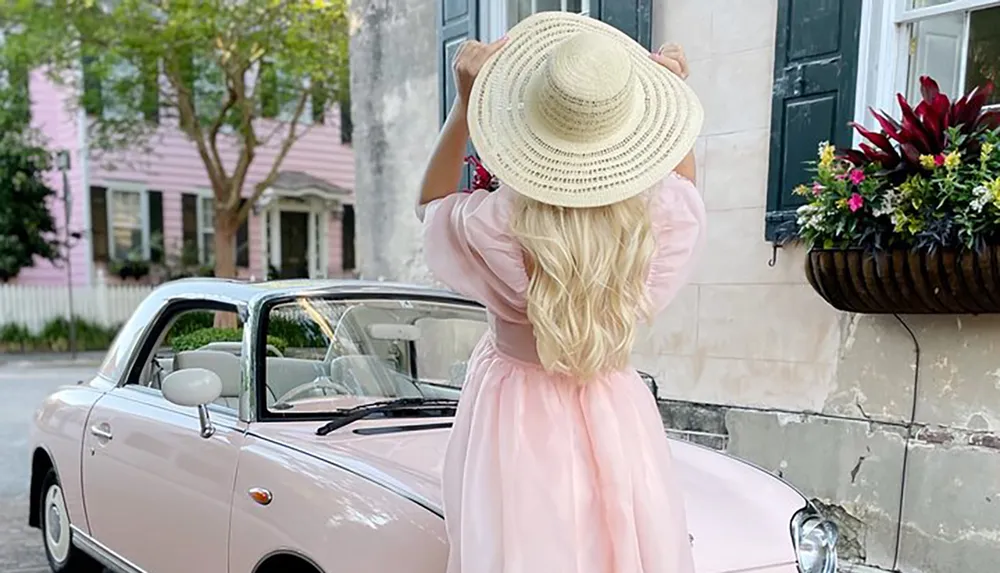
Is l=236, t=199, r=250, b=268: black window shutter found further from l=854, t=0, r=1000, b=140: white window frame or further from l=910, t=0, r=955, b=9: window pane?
l=910, t=0, r=955, b=9: window pane

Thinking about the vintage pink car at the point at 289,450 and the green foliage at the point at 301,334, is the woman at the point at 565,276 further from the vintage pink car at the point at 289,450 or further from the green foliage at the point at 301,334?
the green foliage at the point at 301,334

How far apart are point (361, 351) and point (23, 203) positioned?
14.3m

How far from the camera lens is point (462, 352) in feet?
10.9

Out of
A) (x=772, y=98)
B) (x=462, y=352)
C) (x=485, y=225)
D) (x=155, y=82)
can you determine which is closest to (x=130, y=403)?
(x=462, y=352)

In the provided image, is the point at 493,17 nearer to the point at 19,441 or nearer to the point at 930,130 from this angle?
the point at 930,130

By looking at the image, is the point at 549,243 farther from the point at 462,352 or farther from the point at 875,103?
the point at 875,103

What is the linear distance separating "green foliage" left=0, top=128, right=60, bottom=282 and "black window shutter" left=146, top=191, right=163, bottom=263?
72.9 inches

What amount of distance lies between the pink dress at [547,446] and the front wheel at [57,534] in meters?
2.86

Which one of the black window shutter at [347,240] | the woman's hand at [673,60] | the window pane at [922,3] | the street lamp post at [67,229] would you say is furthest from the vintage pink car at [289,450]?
the black window shutter at [347,240]

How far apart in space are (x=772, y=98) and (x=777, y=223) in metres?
0.70

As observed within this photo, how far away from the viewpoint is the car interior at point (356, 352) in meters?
2.86

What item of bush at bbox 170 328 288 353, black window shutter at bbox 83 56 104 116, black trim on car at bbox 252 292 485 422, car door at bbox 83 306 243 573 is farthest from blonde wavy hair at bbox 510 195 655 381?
black window shutter at bbox 83 56 104 116

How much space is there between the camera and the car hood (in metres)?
2.07

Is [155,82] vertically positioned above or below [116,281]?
above
